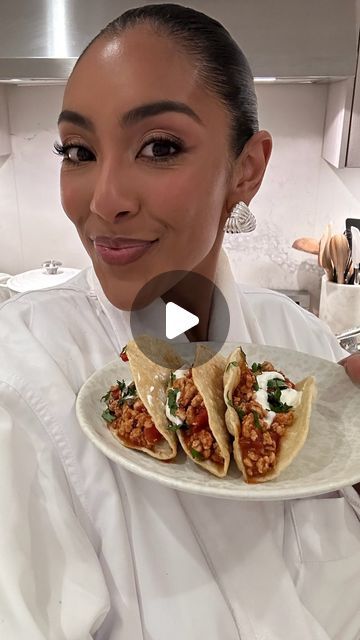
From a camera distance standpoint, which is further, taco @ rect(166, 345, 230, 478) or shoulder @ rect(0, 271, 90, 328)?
shoulder @ rect(0, 271, 90, 328)

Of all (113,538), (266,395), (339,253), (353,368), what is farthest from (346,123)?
(113,538)

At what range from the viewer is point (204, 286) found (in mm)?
989

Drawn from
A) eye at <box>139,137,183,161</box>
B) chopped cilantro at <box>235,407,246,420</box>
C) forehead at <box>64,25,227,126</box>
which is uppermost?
forehead at <box>64,25,227,126</box>

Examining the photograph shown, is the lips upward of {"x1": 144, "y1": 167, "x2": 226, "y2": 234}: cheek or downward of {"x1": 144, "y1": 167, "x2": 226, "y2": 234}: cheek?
downward

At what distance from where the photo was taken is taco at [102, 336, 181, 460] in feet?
2.20

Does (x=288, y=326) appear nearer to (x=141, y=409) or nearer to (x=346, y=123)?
(x=141, y=409)

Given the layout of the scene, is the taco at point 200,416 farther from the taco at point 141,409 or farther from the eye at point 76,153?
the eye at point 76,153

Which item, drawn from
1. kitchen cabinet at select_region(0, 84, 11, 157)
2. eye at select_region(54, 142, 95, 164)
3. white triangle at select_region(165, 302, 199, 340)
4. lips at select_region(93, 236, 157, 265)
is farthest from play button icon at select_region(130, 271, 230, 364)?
kitchen cabinet at select_region(0, 84, 11, 157)

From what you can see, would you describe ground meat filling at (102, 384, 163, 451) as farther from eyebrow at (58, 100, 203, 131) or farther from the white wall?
the white wall

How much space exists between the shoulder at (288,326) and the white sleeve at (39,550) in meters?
0.56

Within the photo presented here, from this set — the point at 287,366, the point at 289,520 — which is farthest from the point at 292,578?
the point at 287,366

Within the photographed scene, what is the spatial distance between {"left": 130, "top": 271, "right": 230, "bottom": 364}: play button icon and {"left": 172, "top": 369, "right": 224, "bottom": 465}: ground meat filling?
124mm

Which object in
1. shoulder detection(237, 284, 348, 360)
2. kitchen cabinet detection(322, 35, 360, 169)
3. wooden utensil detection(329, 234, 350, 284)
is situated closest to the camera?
shoulder detection(237, 284, 348, 360)

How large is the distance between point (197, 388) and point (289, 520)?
11.4 inches
